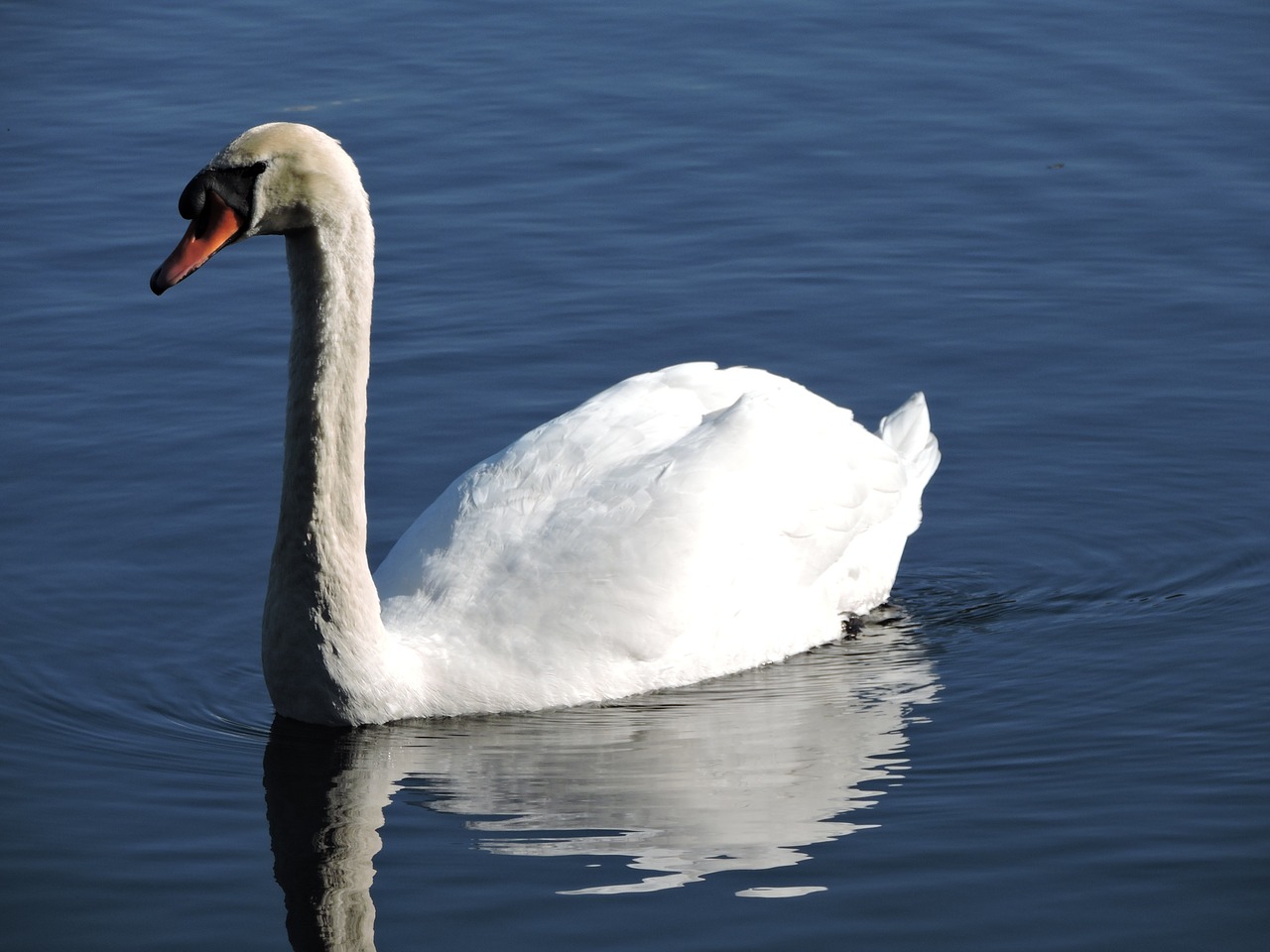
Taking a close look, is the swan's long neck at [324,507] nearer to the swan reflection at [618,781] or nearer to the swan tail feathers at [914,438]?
the swan reflection at [618,781]

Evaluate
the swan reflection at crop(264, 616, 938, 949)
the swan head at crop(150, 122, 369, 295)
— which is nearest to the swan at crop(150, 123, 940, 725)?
the swan head at crop(150, 122, 369, 295)

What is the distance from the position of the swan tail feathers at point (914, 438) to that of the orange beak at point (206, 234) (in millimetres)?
3753

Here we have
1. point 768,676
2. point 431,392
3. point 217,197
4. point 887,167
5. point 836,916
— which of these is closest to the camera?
point 836,916

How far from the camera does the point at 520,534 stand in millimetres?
8945

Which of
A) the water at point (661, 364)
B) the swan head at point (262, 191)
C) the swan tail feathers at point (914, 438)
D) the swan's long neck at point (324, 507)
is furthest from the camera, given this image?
the swan tail feathers at point (914, 438)

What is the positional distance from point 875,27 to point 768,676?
33.3 ft

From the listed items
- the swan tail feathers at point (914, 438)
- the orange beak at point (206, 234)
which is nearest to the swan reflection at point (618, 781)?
the swan tail feathers at point (914, 438)

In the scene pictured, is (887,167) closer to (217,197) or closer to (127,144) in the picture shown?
(127,144)

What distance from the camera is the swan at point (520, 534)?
8.20 meters

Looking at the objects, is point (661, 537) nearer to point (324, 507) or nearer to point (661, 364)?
point (324, 507)

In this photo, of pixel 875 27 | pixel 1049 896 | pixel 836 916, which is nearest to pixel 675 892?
pixel 836 916

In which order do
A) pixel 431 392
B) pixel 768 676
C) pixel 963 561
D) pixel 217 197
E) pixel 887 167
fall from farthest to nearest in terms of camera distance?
pixel 887 167 < pixel 431 392 < pixel 963 561 < pixel 768 676 < pixel 217 197

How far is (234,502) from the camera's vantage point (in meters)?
11.1

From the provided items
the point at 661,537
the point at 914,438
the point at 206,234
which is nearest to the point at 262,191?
the point at 206,234
